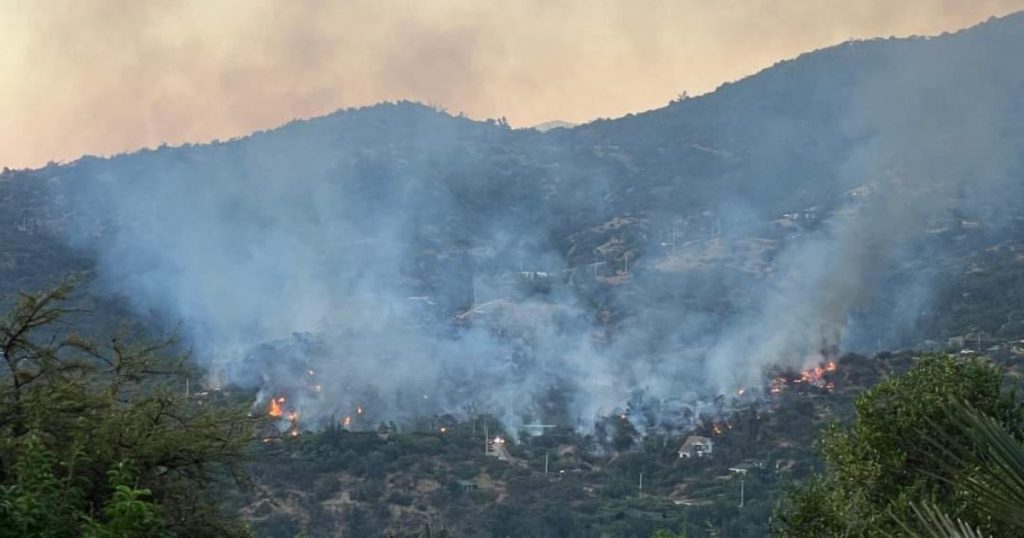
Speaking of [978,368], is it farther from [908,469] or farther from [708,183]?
[708,183]

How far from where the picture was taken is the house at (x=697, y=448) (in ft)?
172

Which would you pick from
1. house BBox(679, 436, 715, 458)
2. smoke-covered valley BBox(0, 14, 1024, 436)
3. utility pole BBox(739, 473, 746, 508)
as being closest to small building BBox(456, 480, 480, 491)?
utility pole BBox(739, 473, 746, 508)

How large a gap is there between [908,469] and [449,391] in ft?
178

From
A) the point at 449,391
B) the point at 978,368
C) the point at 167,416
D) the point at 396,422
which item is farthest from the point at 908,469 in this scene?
the point at 449,391

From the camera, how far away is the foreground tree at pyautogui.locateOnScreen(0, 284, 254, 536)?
977cm

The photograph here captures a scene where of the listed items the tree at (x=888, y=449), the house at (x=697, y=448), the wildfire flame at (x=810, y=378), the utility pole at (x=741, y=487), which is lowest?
the utility pole at (x=741, y=487)

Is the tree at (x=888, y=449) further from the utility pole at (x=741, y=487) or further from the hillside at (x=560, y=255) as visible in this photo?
the utility pole at (x=741, y=487)

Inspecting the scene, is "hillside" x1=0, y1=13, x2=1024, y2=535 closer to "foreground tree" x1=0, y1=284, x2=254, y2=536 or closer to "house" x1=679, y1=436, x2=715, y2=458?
"house" x1=679, y1=436, x2=715, y2=458

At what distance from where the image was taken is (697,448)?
5312 centimetres

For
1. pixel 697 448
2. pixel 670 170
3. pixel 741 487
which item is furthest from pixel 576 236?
pixel 741 487

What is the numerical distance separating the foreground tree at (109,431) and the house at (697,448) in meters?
41.7

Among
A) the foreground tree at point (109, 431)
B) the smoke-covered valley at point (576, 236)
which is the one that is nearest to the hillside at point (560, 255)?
the smoke-covered valley at point (576, 236)

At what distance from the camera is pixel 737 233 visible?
326ft

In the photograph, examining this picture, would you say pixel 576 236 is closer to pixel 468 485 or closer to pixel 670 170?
pixel 670 170
